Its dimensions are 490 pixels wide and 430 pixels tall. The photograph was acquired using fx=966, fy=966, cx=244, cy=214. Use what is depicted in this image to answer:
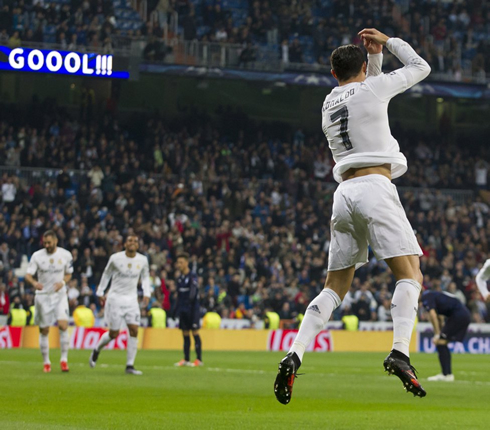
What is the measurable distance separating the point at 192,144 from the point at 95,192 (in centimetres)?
586

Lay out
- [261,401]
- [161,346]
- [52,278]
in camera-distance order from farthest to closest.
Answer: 1. [161,346]
2. [52,278]
3. [261,401]

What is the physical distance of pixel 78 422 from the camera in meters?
9.07

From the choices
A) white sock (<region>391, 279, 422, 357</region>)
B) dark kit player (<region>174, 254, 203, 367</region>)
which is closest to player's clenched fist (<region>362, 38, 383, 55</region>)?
white sock (<region>391, 279, 422, 357</region>)

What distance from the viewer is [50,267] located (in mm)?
16656

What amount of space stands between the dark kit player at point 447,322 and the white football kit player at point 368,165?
10.1 metres

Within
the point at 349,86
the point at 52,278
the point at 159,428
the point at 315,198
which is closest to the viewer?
the point at 349,86

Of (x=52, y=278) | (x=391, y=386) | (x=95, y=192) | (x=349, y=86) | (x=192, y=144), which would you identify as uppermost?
(x=192, y=144)

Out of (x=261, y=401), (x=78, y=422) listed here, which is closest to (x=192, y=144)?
(x=261, y=401)

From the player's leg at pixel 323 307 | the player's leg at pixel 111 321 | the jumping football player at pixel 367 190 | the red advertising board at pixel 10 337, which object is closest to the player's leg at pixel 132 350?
the player's leg at pixel 111 321

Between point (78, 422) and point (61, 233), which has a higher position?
point (61, 233)

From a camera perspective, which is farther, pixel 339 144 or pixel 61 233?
pixel 61 233

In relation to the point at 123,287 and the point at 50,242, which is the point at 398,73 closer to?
the point at 50,242

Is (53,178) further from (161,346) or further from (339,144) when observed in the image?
(339,144)

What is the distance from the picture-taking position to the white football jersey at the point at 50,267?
54.6ft
